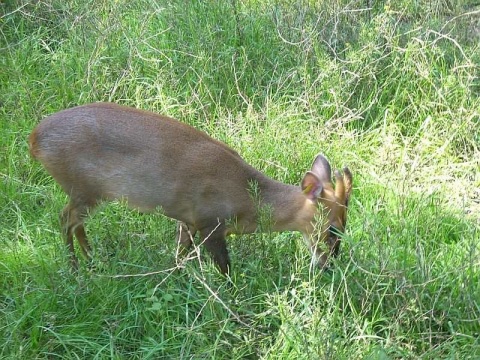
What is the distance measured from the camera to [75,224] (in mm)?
5090

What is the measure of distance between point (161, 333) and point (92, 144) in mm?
1195

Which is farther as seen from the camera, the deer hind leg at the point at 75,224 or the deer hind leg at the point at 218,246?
the deer hind leg at the point at 75,224

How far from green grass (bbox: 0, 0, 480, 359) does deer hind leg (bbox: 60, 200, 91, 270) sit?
93 mm

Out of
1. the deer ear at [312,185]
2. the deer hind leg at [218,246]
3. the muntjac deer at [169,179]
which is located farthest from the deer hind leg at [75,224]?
the deer ear at [312,185]

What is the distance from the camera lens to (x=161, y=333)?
4.39 metres

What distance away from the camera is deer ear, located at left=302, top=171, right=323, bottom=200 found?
16.4 ft

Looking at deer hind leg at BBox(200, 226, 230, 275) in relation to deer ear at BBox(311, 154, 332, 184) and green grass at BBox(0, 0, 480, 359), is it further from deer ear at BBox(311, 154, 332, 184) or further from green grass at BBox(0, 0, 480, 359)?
deer ear at BBox(311, 154, 332, 184)

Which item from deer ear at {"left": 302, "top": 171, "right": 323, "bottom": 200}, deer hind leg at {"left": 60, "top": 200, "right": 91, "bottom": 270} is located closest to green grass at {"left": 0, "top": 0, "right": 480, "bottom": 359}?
deer hind leg at {"left": 60, "top": 200, "right": 91, "bottom": 270}

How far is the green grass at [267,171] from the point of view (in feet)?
14.1

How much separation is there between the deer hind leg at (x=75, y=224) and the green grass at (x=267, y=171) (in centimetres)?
9

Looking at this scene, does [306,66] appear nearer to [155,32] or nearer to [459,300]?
[155,32]

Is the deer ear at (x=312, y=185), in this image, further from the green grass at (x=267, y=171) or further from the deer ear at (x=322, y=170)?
the green grass at (x=267, y=171)

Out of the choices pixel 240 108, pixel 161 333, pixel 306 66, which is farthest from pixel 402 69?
pixel 161 333

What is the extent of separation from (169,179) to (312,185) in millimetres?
812
